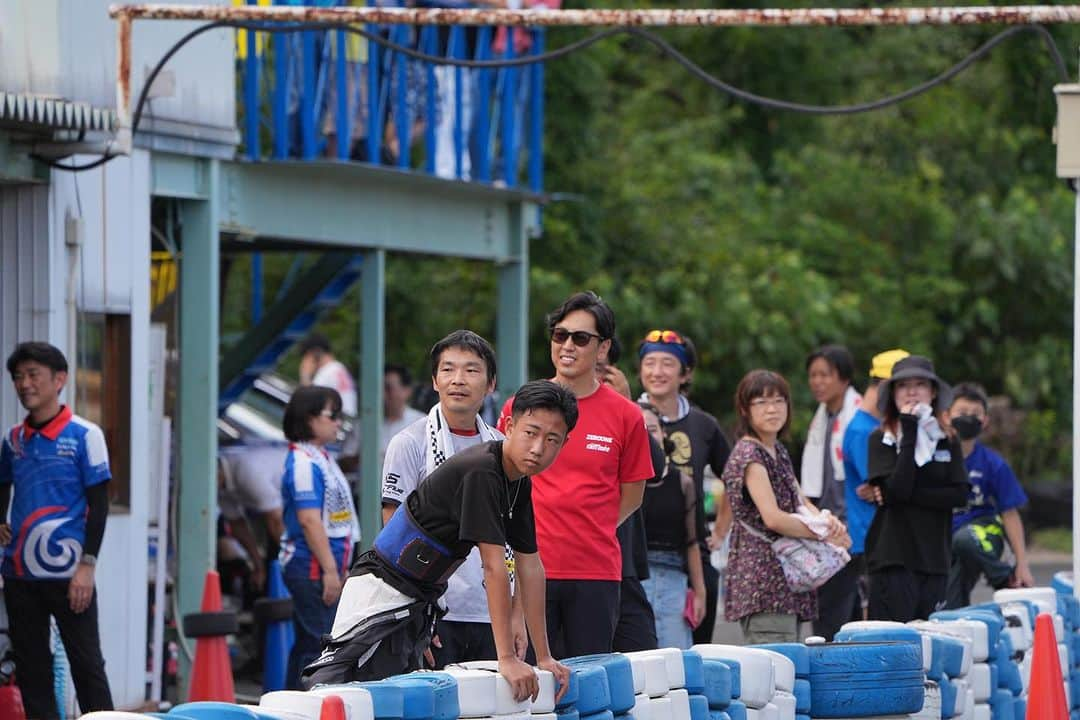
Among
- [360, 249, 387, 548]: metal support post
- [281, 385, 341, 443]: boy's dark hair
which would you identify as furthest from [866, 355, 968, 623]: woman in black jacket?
[360, 249, 387, 548]: metal support post

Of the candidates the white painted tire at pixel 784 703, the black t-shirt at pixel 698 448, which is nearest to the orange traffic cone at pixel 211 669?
the black t-shirt at pixel 698 448

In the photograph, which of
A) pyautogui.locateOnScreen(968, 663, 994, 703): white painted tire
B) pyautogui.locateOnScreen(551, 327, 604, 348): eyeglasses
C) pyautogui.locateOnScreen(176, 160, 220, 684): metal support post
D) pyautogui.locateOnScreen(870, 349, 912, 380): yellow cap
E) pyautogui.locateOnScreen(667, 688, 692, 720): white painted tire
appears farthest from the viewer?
pyautogui.locateOnScreen(176, 160, 220, 684): metal support post

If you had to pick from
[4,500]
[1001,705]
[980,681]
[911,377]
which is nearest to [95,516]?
[4,500]

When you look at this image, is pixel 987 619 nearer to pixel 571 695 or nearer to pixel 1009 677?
pixel 1009 677

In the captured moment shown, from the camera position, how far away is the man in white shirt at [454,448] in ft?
23.7

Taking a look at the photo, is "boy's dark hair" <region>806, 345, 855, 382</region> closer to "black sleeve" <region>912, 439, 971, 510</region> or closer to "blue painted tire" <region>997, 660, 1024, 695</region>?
"black sleeve" <region>912, 439, 971, 510</region>

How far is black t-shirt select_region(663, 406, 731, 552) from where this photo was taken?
9.82 meters

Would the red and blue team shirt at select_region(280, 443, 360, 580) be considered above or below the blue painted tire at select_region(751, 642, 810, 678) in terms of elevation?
above

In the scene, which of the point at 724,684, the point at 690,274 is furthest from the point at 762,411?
the point at 690,274

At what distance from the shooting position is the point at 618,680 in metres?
6.49

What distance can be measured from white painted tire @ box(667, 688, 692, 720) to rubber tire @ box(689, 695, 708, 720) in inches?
1.7

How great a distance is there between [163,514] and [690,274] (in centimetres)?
1540

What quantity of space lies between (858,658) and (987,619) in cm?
182

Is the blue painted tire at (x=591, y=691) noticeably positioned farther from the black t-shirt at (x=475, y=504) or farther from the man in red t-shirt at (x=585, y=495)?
the man in red t-shirt at (x=585, y=495)
